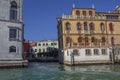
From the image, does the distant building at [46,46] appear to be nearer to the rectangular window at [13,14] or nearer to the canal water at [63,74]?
the rectangular window at [13,14]

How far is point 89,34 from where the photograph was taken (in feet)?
141

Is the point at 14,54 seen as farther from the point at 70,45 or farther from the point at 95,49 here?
the point at 95,49

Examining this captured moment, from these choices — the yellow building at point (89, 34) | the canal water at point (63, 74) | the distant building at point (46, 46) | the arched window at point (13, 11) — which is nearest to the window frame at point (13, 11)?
the arched window at point (13, 11)

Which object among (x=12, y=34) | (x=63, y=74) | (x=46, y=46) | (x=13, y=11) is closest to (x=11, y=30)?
(x=12, y=34)

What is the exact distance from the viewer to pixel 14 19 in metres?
32.2

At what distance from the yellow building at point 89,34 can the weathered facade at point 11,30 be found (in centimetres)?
996

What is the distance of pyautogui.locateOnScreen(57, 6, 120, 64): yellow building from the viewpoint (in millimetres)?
37634

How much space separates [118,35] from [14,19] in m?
22.9

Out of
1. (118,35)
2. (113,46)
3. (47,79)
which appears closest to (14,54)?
(47,79)

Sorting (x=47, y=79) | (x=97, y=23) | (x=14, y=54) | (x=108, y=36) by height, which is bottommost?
(x=47, y=79)

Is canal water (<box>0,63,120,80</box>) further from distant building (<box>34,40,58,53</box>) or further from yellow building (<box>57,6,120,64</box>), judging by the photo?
distant building (<box>34,40,58,53</box>)

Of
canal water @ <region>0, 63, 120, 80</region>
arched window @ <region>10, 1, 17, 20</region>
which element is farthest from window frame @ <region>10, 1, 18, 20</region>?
canal water @ <region>0, 63, 120, 80</region>

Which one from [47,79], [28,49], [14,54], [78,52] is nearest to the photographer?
[47,79]

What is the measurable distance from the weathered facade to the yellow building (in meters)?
9.96
